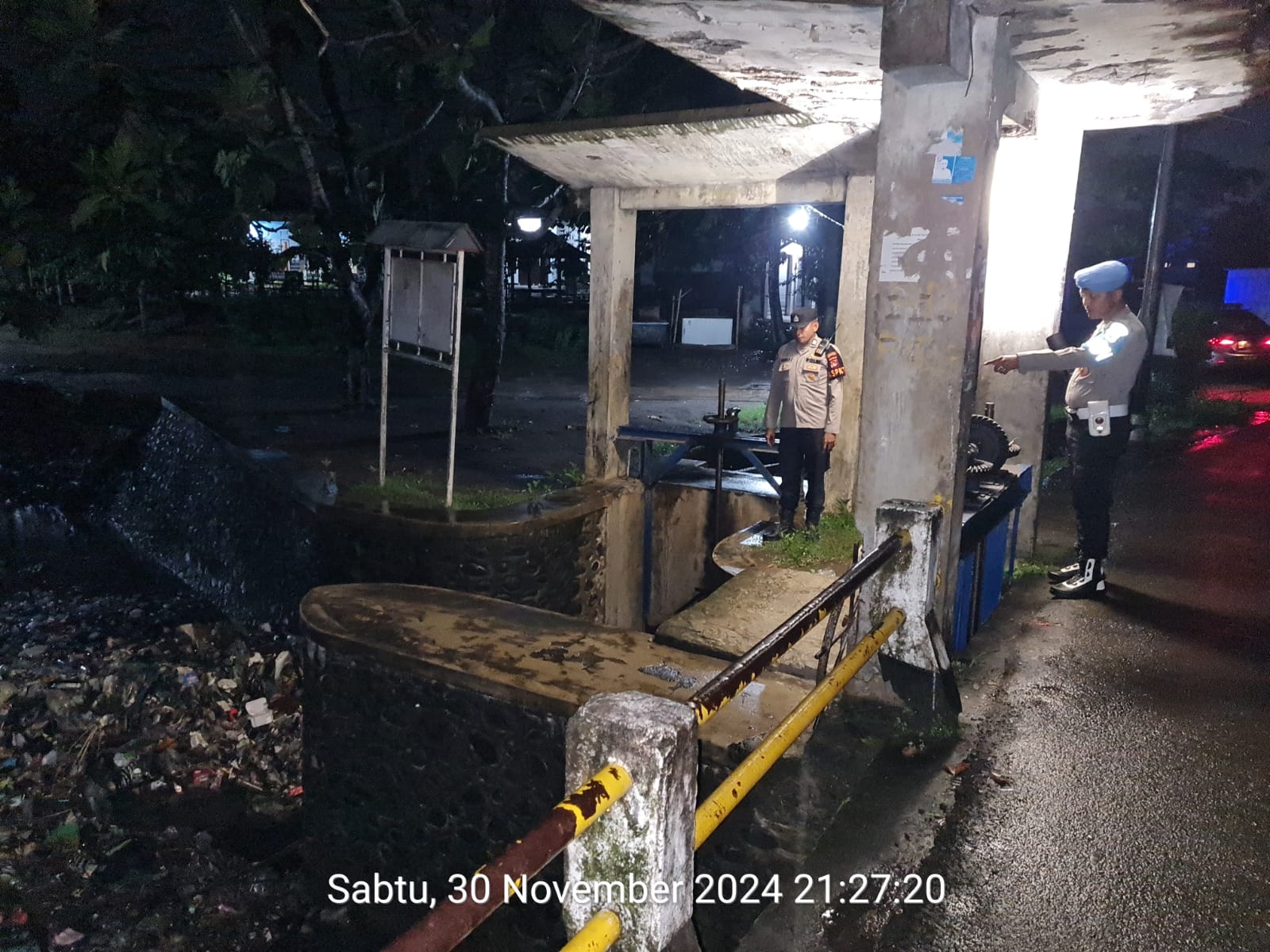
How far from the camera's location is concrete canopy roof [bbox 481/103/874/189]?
250 inches

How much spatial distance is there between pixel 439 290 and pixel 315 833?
4.71 metres

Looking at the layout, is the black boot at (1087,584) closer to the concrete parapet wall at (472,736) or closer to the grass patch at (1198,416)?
the concrete parapet wall at (472,736)

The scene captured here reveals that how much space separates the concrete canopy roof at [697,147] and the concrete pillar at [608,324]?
0.45 m

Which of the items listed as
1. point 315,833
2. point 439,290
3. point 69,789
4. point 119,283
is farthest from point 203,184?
point 119,283

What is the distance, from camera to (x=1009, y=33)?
4484 mm

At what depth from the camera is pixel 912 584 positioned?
436 cm

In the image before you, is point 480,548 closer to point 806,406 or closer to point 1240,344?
point 806,406

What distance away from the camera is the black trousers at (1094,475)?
6.16 meters

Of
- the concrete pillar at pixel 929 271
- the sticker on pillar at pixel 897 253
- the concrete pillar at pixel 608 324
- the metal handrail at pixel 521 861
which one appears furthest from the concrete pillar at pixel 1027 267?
the metal handrail at pixel 521 861

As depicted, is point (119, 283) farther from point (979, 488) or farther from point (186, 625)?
point (979, 488)

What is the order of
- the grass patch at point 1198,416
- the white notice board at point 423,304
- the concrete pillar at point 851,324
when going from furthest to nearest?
the grass patch at point 1198,416 → the white notice board at point 423,304 → the concrete pillar at point 851,324

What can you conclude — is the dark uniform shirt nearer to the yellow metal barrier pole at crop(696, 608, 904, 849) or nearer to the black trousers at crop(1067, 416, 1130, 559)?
the black trousers at crop(1067, 416, 1130, 559)

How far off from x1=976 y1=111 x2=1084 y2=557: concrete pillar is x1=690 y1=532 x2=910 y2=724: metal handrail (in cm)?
331

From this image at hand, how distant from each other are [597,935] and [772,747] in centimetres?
→ 102
